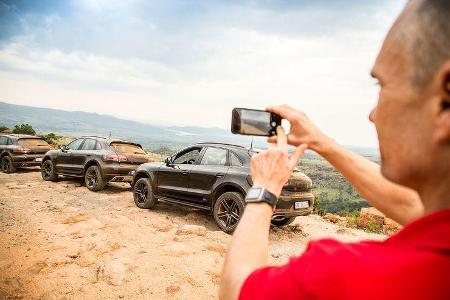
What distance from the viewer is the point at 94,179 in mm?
12203

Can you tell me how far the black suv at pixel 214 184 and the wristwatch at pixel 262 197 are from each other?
592cm

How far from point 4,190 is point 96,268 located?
325 inches

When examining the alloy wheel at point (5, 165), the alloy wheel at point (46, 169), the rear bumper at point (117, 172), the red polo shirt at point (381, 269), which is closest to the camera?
the red polo shirt at point (381, 269)

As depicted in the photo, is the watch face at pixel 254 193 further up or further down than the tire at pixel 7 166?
further up

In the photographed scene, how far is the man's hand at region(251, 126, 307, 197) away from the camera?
1319 millimetres

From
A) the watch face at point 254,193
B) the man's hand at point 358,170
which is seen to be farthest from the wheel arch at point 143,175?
the watch face at point 254,193

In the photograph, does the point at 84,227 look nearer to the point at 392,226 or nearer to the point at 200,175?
the point at 200,175

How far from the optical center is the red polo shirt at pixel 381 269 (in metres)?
0.73

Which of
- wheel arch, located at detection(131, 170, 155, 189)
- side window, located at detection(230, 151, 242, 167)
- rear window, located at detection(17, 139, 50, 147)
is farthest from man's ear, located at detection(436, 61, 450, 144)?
rear window, located at detection(17, 139, 50, 147)

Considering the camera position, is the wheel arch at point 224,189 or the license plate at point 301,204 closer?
the license plate at point 301,204

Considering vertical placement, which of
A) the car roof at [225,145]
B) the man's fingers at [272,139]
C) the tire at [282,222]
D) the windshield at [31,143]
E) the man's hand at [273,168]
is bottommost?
the tire at [282,222]

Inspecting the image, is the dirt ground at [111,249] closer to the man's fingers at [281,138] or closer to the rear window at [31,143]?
the man's fingers at [281,138]

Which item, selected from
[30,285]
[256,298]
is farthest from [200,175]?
[256,298]

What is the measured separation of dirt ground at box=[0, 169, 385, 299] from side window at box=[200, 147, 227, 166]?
157 centimetres
